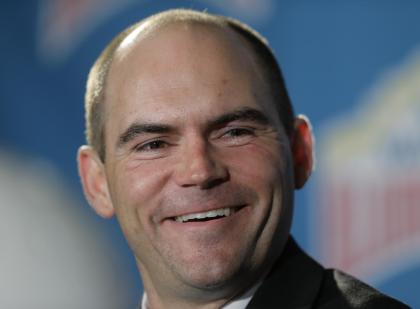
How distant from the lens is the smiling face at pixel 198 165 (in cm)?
162

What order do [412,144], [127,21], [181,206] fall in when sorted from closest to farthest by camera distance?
1. [181,206]
2. [412,144]
3. [127,21]

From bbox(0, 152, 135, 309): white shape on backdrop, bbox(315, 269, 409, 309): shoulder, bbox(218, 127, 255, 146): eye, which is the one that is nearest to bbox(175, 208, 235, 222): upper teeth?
bbox(218, 127, 255, 146): eye

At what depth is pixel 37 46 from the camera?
324 centimetres

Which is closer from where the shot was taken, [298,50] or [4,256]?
[298,50]

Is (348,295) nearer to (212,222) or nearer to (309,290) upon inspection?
(309,290)

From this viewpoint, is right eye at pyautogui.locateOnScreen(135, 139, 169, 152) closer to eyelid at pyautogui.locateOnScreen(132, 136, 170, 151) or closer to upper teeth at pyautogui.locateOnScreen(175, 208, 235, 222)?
eyelid at pyautogui.locateOnScreen(132, 136, 170, 151)

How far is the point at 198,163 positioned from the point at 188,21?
1.09ft

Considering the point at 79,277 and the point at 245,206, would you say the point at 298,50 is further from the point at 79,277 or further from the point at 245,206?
the point at 245,206

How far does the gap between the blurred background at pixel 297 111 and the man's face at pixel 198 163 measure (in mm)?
1234

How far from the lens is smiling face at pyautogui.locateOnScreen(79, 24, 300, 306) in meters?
1.62

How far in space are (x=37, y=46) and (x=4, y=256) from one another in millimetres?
750

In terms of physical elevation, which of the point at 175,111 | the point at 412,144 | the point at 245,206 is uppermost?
the point at 175,111

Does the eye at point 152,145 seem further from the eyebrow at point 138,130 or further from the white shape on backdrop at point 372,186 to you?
the white shape on backdrop at point 372,186

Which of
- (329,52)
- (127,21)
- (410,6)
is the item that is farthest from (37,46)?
(410,6)
